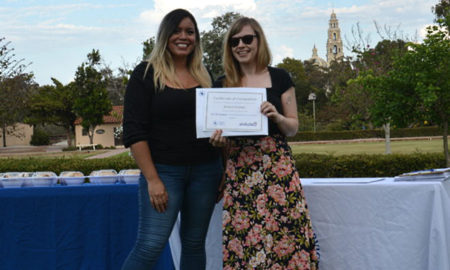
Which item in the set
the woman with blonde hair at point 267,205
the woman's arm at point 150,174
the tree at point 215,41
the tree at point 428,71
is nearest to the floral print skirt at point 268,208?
the woman with blonde hair at point 267,205

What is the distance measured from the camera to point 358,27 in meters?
19.2

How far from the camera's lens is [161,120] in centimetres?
216

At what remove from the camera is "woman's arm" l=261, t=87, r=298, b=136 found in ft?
7.25

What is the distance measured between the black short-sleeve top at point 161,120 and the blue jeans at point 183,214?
2.9 inches

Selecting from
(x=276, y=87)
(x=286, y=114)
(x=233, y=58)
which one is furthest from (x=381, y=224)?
(x=233, y=58)

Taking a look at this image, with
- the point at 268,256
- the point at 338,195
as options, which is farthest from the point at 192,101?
the point at 338,195

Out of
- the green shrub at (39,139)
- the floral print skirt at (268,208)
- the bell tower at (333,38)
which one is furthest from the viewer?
the bell tower at (333,38)

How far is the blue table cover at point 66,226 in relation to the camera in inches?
113

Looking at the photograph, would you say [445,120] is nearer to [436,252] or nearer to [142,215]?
[436,252]

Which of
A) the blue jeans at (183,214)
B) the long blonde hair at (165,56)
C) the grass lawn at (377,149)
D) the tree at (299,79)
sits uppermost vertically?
the tree at (299,79)

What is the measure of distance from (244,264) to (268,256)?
14 centimetres

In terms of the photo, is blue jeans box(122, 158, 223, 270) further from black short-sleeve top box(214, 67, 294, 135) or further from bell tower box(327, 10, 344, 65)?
bell tower box(327, 10, 344, 65)

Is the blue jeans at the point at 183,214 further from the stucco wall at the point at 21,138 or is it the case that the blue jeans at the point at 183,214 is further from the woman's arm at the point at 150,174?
the stucco wall at the point at 21,138

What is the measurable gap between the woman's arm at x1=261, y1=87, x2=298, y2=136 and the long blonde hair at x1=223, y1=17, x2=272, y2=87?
24cm
